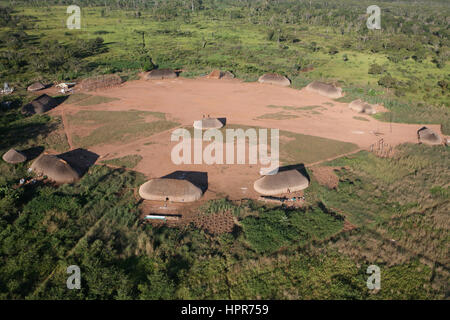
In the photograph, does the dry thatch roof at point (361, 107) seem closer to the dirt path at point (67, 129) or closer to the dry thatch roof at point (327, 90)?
the dry thatch roof at point (327, 90)

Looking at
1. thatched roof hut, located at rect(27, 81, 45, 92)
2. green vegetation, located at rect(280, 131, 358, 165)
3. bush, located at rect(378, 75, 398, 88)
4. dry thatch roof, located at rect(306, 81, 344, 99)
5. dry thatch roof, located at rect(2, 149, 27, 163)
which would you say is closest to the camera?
dry thatch roof, located at rect(2, 149, 27, 163)

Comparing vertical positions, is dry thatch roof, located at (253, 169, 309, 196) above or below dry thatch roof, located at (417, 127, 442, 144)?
below

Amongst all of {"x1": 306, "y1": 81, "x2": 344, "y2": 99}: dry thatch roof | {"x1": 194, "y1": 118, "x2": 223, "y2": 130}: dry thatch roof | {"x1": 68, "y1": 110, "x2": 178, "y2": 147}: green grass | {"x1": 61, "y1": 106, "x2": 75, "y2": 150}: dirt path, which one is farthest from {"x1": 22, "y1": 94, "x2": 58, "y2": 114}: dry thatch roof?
{"x1": 306, "y1": 81, "x2": 344, "y2": 99}: dry thatch roof

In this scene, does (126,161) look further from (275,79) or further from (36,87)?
(275,79)

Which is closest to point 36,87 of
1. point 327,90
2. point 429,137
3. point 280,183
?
point 280,183

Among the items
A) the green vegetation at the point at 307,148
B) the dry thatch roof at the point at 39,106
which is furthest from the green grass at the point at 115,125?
the green vegetation at the point at 307,148

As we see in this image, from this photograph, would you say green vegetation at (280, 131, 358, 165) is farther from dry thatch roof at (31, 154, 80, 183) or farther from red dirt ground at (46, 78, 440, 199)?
dry thatch roof at (31, 154, 80, 183)
